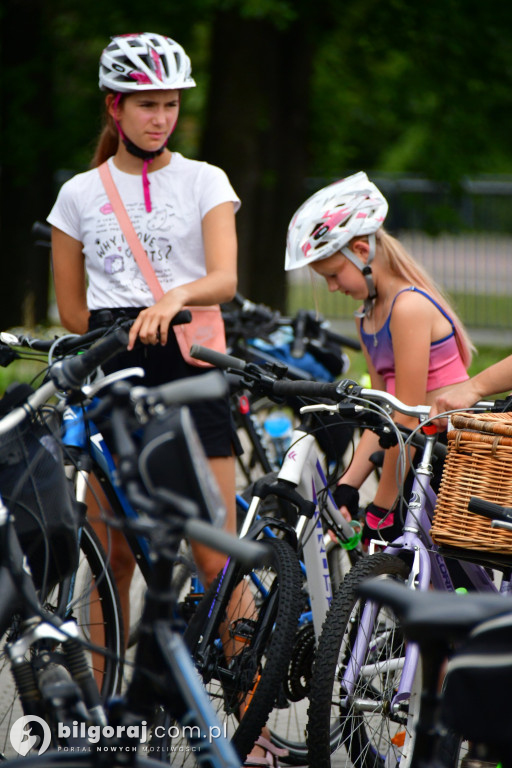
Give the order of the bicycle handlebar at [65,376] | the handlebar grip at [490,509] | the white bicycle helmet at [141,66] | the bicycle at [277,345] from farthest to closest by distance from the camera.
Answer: the bicycle at [277,345]
the white bicycle helmet at [141,66]
the handlebar grip at [490,509]
the bicycle handlebar at [65,376]

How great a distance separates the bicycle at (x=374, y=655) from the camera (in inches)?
120

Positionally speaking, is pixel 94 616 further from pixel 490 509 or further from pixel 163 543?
pixel 163 543

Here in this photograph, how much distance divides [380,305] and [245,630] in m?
1.28

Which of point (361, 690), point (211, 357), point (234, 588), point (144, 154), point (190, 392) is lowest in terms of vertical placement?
point (361, 690)

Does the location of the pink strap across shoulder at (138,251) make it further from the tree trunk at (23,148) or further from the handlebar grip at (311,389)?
the tree trunk at (23,148)

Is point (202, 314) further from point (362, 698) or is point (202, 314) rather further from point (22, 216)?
point (22, 216)

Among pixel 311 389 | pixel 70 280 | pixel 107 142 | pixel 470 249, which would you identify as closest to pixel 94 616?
pixel 311 389

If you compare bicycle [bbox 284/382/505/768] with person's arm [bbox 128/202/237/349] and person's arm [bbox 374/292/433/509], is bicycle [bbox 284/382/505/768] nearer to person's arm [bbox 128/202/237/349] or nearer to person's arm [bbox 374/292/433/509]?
person's arm [bbox 374/292/433/509]

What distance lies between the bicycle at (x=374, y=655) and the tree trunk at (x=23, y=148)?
29.9 ft

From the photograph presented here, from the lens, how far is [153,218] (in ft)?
11.8

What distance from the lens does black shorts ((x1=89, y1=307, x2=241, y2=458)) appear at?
3.57m

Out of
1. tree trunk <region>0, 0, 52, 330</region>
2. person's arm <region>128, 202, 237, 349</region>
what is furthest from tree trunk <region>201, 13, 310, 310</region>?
person's arm <region>128, 202, 237, 349</region>

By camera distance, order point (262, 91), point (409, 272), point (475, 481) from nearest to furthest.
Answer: point (475, 481) → point (409, 272) → point (262, 91)

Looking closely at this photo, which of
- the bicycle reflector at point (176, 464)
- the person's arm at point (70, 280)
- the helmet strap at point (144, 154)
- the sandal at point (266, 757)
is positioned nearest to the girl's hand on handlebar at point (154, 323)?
the helmet strap at point (144, 154)
